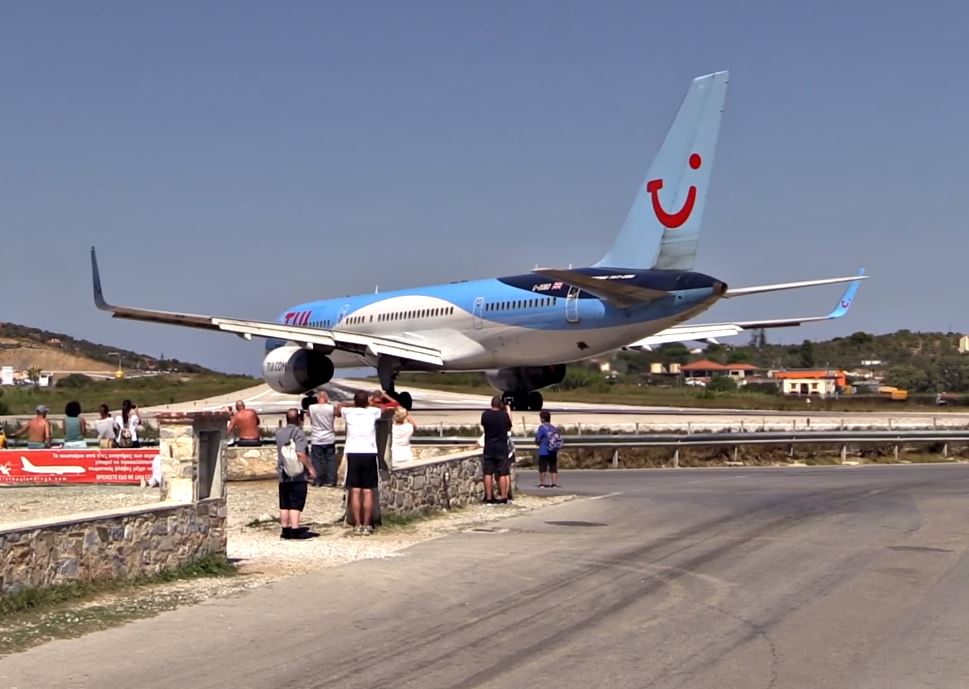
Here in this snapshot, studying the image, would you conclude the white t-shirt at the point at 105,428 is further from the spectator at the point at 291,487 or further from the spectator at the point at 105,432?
the spectator at the point at 291,487

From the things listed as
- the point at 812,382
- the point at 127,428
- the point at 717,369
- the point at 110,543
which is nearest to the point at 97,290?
the point at 127,428

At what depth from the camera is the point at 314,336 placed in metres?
41.1

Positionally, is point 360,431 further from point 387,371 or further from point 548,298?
point 387,371

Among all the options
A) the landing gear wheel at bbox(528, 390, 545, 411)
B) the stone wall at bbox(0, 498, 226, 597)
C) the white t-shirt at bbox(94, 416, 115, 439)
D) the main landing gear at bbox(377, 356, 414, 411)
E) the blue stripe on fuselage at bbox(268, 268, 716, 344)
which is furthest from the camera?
the landing gear wheel at bbox(528, 390, 545, 411)

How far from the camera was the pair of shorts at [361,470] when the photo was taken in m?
16.4

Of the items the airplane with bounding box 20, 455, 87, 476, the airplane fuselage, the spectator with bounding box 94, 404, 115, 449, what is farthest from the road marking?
the airplane fuselage

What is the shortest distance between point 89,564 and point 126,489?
10520 mm

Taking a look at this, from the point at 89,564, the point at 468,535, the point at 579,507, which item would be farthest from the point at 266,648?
the point at 579,507

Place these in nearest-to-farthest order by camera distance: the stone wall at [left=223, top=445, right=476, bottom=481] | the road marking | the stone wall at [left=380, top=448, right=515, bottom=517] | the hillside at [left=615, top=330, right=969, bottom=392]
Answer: the stone wall at [left=380, top=448, right=515, bottom=517] < the road marking < the stone wall at [left=223, top=445, right=476, bottom=481] < the hillside at [left=615, top=330, right=969, bottom=392]

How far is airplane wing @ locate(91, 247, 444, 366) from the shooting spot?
38.0 meters

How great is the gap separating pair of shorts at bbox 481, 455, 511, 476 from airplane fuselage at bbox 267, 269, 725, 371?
43.7ft

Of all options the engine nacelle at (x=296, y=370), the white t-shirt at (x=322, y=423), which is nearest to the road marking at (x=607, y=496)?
the white t-shirt at (x=322, y=423)

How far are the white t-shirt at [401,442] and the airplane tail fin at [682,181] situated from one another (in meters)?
16.1

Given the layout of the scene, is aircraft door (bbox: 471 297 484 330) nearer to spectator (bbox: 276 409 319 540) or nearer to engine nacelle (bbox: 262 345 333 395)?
engine nacelle (bbox: 262 345 333 395)
